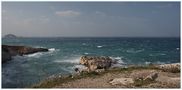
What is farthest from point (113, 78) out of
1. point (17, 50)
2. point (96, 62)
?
point (17, 50)

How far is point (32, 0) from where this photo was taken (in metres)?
7.91

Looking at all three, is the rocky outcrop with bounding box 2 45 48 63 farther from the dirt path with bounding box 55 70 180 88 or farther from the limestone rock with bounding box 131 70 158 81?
the limestone rock with bounding box 131 70 158 81

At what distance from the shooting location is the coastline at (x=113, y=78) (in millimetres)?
7926

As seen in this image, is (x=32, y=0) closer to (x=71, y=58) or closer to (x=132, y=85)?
(x=71, y=58)

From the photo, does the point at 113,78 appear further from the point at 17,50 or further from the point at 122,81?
the point at 17,50

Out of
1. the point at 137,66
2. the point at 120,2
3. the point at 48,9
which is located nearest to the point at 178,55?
the point at 137,66

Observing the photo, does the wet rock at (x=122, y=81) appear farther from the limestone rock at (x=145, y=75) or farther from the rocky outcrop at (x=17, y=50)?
the rocky outcrop at (x=17, y=50)

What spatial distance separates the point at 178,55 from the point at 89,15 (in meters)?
1.55

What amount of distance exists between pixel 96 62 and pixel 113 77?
1.25 feet

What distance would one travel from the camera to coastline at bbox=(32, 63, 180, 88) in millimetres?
7926

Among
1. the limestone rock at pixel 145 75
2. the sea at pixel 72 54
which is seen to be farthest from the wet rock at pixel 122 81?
the sea at pixel 72 54

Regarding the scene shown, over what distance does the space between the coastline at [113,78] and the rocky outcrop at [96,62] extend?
0.11m

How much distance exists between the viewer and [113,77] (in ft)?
27.0

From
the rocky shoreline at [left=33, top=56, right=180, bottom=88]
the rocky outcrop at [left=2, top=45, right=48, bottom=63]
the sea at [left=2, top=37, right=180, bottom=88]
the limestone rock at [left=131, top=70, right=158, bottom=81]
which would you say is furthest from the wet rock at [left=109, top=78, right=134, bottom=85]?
the rocky outcrop at [left=2, top=45, right=48, bottom=63]
